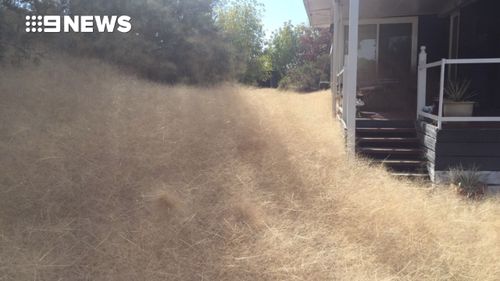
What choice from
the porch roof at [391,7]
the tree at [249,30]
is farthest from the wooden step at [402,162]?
the tree at [249,30]

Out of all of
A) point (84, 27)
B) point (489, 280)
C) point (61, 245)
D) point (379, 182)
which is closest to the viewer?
point (489, 280)

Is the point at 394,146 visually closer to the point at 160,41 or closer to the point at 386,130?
the point at 386,130

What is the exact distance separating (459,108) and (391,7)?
14.3ft

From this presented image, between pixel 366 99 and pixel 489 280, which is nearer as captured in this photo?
pixel 489 280

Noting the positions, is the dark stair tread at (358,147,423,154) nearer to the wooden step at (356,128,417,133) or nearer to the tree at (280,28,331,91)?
the wooden step at (356,128,417,133)

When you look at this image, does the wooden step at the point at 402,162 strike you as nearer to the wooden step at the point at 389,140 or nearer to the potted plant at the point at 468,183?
the wooden step at the point at 389,140

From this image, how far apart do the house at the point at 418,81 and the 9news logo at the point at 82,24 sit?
5.48m

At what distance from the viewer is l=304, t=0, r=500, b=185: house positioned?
488cm

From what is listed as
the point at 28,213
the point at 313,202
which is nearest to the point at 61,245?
the point at 28,213

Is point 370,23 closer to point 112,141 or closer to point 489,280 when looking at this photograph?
point 112,141

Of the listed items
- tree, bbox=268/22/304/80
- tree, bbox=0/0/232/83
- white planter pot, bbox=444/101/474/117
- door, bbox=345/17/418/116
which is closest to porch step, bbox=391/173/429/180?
white planter pot, bbox=444/101/474/117

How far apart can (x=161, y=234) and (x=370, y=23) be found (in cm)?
826

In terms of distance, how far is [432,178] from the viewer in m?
5.08

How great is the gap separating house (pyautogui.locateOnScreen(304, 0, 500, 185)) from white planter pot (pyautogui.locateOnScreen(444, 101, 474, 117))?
0.01 m
